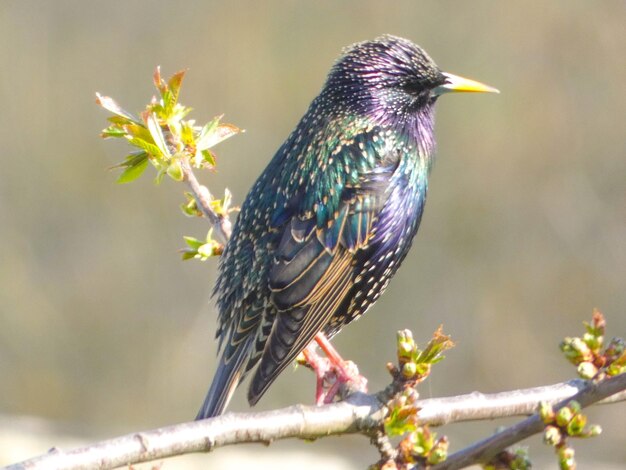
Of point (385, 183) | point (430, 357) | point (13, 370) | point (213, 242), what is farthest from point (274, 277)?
point (13, 370)

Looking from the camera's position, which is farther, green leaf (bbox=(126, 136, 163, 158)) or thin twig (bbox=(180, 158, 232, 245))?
thin twig (bbox=(180, 158, 232, 245))

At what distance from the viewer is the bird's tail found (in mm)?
2369

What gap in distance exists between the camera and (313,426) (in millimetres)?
1895

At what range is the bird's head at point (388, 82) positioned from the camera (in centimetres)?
279

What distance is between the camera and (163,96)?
Answer: 91.5 inches

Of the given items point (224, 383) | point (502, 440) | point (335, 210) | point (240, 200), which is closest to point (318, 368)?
point (224, 383)

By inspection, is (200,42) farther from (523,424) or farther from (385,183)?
(523,424)

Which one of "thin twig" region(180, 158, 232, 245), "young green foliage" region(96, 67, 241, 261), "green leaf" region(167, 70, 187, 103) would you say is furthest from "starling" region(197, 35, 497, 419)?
"green leaf" region(167, 70, 187, 103)

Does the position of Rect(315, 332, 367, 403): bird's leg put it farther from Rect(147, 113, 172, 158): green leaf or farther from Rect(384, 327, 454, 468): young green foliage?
Rect(147, 113, 172, 158): green leaf

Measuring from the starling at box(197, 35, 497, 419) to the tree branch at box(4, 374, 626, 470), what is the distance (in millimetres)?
521

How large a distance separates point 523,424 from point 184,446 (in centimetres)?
53

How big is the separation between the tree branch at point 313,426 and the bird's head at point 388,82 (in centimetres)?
100

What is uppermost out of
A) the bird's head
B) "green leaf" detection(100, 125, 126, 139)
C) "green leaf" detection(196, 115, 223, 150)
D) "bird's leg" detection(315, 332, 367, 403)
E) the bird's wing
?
the bird's head

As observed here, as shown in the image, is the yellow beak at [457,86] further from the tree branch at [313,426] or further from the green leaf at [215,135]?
the tree branch at [313,426]
